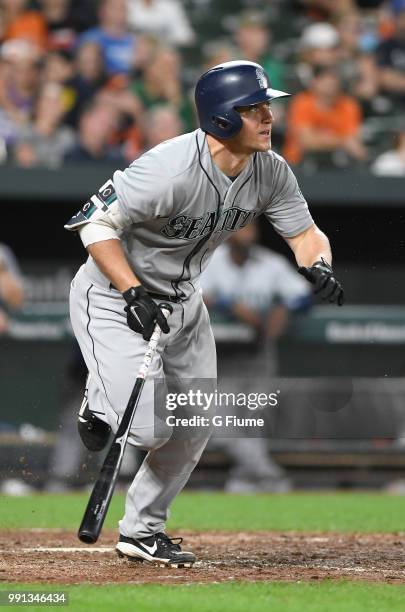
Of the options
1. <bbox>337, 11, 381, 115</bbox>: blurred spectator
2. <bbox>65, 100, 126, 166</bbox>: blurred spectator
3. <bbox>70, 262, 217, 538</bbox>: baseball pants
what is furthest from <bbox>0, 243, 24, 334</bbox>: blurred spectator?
<bbox>70, 262, 217, 538</bbox>: baseball pants

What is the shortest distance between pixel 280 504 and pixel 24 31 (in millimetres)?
5104

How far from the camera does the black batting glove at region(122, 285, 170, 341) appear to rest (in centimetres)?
Result: 468

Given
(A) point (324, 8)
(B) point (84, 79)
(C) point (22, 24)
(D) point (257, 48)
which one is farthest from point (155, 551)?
(A) point (324, 8)

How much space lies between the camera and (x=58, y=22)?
443 inches

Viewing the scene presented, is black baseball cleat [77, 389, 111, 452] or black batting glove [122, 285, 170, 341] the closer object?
black batting glove [122, 285, 170, 341]

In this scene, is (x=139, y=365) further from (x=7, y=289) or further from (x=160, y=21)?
(x=160, y=21)

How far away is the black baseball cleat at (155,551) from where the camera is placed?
501 cm

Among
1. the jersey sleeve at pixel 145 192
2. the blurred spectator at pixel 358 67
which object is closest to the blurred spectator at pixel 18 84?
the blurred spectator at pixel 358 67

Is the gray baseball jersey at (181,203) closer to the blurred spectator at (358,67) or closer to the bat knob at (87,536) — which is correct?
the bat knob at (87,536)

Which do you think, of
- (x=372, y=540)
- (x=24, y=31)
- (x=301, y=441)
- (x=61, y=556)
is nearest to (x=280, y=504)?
(x=301, y=441)

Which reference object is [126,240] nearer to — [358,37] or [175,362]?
[175,362]

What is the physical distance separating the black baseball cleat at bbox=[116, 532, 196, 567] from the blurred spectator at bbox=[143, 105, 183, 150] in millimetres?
5223

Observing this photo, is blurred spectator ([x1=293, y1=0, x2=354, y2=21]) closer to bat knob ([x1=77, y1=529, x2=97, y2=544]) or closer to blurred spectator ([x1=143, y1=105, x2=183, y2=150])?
blurred spectator ([x1=143, y1=105, x2=183, y2=150])

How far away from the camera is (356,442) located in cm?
993
